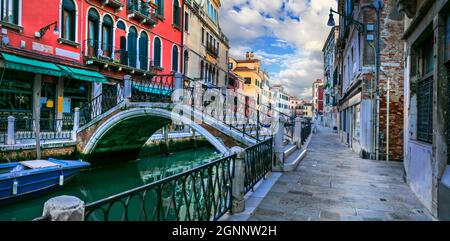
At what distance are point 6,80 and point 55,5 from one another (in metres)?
3.80

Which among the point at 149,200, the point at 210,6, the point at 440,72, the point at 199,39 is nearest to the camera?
the point at 440,72

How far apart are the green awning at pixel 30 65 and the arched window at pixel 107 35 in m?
3.64

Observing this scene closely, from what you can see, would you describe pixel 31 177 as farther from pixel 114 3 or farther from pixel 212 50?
pixel 212 50

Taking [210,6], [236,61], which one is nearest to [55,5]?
[210,6]

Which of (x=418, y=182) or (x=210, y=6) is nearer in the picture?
(x=418, y=182)

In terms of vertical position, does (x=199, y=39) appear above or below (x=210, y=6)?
below

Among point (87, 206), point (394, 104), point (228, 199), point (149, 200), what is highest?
point (394, 104)

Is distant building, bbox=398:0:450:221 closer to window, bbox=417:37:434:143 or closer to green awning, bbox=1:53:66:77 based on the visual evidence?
window, bbox=417:37:434:143

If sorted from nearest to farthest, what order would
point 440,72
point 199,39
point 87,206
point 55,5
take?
point 87,206
point 440,72
point 55,5
point 199,39

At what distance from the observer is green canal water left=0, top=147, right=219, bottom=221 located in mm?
7953

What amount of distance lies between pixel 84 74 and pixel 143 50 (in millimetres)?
5529

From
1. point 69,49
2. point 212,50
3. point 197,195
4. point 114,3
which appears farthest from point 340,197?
point 212,50
